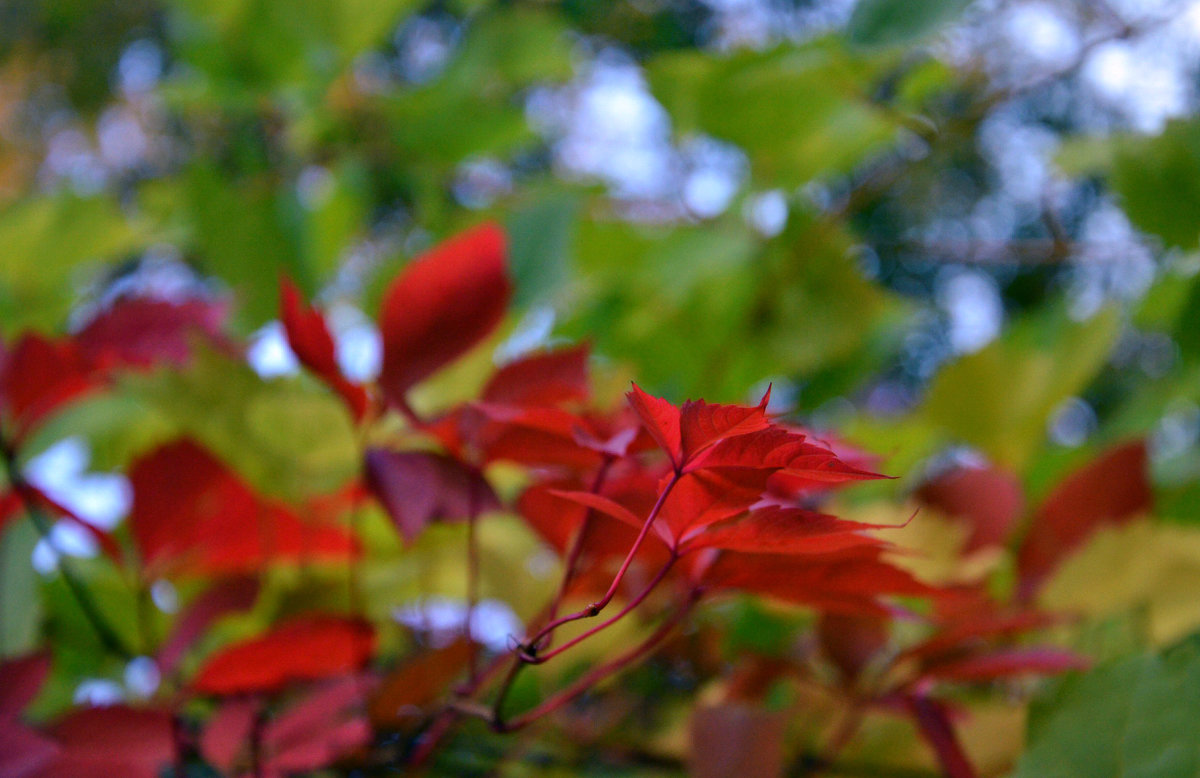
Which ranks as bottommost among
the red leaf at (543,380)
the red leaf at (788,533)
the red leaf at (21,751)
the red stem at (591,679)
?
the red leaf at (21,751)

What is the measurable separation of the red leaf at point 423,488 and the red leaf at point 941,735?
12 cm

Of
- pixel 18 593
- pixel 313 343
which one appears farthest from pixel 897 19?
pixel 18 593

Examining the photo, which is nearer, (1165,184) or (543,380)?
(543,380)

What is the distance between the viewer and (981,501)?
34 centimetres

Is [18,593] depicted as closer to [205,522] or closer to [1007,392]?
[205,522]

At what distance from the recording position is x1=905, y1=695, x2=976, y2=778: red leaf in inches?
8.1

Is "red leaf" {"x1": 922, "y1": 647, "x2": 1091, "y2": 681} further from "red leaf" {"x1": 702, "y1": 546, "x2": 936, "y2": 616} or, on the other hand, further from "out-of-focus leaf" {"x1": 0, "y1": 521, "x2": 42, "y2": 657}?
"out-of-focus leaf" {"x1": 0, "y1": 521, "x2": 42, "y2": 657}

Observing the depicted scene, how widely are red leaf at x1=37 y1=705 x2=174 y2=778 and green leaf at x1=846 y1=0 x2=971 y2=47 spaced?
34 centimetres

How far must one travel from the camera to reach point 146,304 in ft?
1.05

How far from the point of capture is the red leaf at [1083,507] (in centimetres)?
30

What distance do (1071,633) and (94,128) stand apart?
6.50 ft

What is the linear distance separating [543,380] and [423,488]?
1.5 inches

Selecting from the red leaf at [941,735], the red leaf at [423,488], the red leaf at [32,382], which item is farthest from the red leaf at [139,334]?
the red leaf at [941,735]

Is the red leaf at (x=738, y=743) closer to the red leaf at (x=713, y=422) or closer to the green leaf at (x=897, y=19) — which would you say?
the red leaf at (x=713, y=422)
